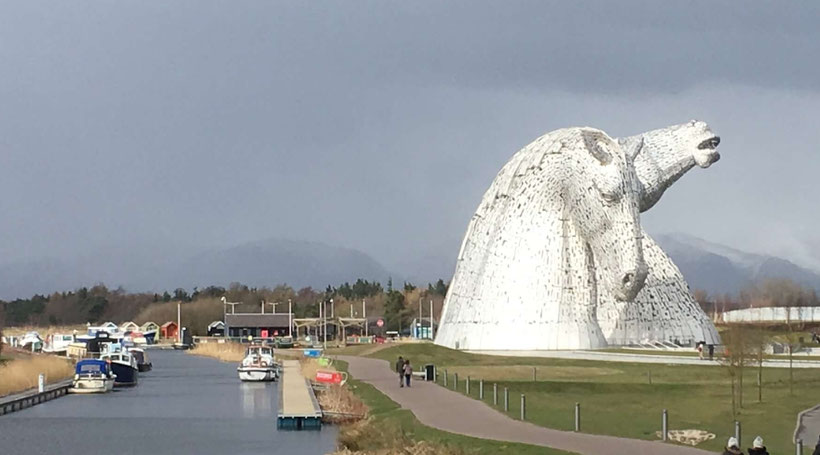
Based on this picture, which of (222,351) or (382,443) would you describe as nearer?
(382,443)

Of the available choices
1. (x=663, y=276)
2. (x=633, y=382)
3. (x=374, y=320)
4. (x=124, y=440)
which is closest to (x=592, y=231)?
(x=663, y=276)

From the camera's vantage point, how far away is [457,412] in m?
35.3

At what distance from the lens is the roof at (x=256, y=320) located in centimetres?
16638

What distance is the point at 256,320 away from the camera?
167 metres

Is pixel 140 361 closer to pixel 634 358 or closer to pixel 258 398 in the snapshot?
pixel 258 398

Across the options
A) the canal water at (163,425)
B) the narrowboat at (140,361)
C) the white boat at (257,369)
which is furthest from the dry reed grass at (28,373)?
the white boat at (257,369)

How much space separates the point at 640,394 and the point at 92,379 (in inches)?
1304

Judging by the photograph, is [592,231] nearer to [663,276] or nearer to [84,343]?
[663,276]

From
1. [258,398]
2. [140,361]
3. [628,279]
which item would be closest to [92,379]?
[258,398]

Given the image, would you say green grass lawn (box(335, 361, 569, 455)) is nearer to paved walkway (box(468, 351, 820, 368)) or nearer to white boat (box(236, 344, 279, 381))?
paved walkway (box(468, 351, 820, 368))

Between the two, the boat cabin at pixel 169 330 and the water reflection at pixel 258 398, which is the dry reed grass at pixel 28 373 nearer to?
the water reflection at pixel 258 398

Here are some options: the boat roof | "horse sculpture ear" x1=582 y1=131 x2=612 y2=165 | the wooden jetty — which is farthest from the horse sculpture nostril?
the boat roof

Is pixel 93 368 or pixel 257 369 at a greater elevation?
pixel 93 368

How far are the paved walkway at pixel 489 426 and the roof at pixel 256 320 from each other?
119 metres
